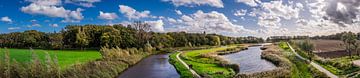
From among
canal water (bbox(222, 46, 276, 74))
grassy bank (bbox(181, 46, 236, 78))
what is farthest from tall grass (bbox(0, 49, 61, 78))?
canal water (bbox(222, 46, 276, 74))

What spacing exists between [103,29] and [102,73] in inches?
2815

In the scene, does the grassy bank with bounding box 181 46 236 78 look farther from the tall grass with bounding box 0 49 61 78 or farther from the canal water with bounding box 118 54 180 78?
the tall grass with bounding box 0 49 61 78

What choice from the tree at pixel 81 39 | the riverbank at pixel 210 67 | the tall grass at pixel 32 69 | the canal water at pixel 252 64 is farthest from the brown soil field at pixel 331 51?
the tree at pixel 81 39

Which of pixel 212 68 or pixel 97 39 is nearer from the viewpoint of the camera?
pixel 212 68

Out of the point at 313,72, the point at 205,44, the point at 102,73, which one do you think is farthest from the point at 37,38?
the point at 313,72

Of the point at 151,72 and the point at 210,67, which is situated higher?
the point at 210,67

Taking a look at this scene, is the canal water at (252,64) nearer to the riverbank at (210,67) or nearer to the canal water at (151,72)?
the riverbank at (210,67)

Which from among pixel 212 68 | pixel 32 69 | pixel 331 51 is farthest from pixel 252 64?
pixel 32 69

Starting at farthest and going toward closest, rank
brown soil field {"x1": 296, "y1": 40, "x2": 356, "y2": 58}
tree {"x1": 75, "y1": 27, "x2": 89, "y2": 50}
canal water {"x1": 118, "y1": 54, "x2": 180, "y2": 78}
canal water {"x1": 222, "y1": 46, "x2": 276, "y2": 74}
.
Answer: tree {"x1": 75, "y1": 27, "x2": 89, "y2": 50}, brown soil field {"x1": 296, "y1": 40, "x2": 356, "y2": 58}, canal water {"x1": 222, "y1": 46, "x2": 276, "y2": 74}, canal water {"x1": 118, "y1": 54, "x2": 180, "y2": 78}

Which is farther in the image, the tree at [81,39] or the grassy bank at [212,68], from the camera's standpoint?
the tree at [81,39]

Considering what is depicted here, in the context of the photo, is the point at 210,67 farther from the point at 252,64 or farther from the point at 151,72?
the point at 252,64

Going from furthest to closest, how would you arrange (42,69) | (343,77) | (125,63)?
(125,63) < (343,77) < (42,69)

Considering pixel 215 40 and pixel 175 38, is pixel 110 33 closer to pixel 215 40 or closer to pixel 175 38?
pixel 175 38

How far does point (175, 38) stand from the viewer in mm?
134875
